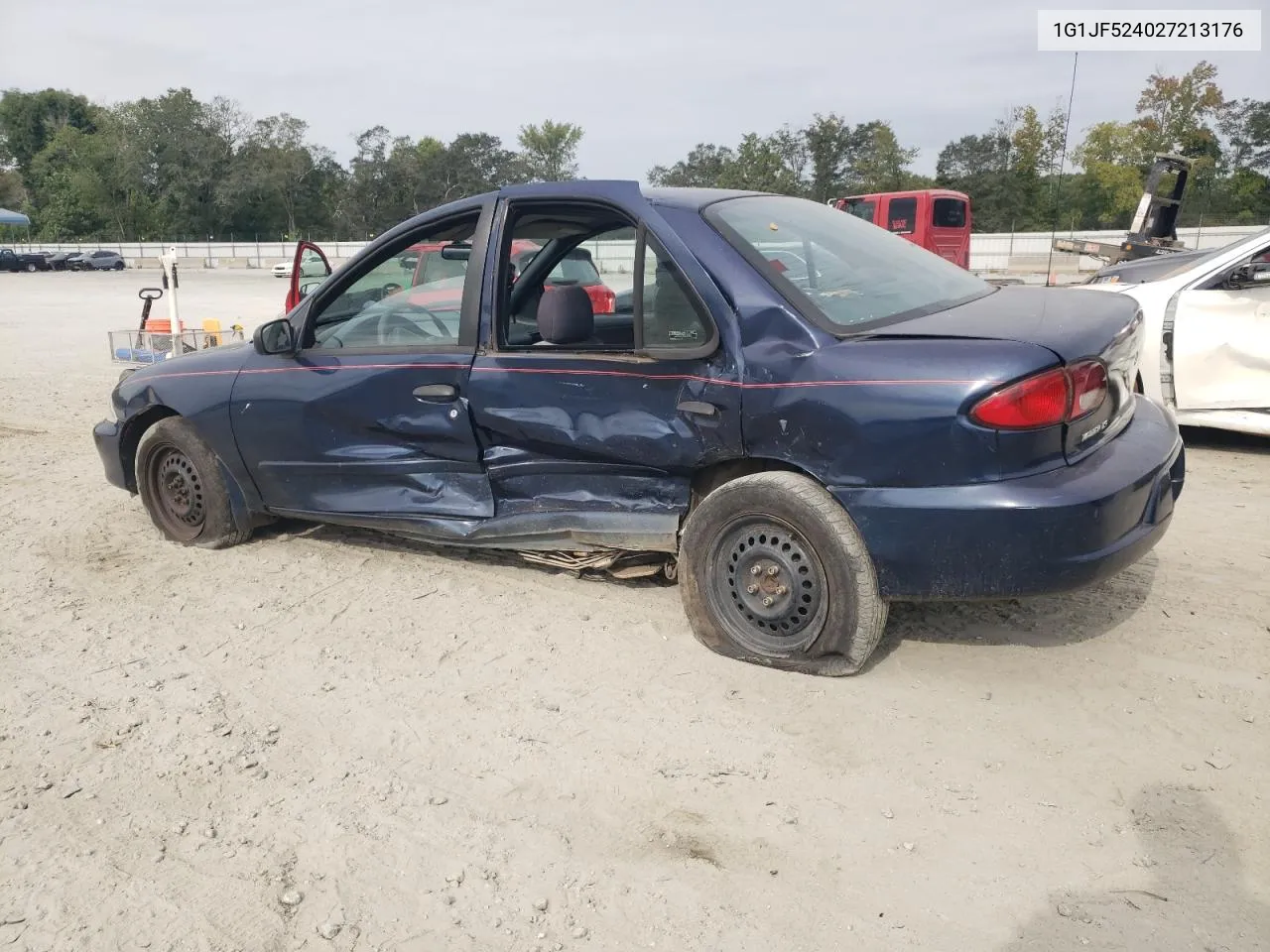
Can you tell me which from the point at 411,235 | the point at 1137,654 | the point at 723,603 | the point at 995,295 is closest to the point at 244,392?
the point at 411,235

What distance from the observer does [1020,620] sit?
3822mm

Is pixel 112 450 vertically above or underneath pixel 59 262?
above

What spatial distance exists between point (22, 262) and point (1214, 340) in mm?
57885

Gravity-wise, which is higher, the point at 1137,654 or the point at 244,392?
the point at 244,392

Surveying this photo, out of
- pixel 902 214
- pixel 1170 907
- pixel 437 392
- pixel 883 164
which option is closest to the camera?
pixel 1170 907

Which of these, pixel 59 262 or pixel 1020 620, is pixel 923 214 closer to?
pixel 1020 620

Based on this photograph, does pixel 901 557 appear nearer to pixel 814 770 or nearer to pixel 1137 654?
pixel 814 770

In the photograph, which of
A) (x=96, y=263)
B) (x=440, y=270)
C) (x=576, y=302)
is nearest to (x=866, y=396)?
(x=576, y=302)

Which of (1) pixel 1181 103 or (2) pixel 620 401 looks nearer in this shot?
(2) pixel 620 401

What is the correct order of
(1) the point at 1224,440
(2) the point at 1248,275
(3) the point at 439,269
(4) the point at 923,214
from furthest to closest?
1. (4) the point at 923,214
2. (1) the point at 1224,440
3. (2) the point at 1248,275
4. (3) the point at 439,269

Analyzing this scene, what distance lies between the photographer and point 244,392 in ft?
15.3

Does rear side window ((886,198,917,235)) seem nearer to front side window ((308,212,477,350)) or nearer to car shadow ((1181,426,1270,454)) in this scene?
car shadow ((1181,426,1270,454))

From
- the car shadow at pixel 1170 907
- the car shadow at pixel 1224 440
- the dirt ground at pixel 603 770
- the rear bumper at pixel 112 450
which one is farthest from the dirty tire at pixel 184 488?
the car shadow at pixel 1224 440

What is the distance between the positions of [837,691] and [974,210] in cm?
4225
